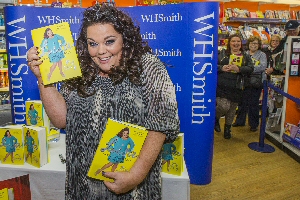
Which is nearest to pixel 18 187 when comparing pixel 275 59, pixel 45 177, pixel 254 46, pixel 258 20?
pixel 45 177

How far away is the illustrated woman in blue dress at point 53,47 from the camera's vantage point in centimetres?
129

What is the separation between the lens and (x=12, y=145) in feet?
6.66

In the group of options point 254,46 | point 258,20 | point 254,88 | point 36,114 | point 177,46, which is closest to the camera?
point 36,114

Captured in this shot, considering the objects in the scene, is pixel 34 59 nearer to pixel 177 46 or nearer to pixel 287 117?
pixel 177 46

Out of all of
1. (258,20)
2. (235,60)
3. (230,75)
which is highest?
(258,20)

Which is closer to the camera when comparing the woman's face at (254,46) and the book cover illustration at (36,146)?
the book cover illustration at (36,146)

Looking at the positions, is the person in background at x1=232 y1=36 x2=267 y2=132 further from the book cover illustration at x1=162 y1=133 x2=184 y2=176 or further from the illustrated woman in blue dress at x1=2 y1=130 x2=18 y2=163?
the illustrated woman in blue dress at x1=2 y1=130 x2=18 y2=163

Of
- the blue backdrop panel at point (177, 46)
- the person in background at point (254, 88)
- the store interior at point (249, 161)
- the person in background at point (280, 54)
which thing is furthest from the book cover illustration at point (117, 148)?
the person in background at point (280, 54)

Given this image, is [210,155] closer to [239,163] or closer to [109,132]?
[239,163]

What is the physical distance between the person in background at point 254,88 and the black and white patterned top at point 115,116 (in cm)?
397

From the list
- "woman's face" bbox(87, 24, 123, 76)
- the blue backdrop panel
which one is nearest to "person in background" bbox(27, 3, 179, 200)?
"woman's face" bbox(87, 24, 123, 76)

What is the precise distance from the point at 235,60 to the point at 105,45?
141 inches

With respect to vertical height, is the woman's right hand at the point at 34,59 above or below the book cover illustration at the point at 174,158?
above

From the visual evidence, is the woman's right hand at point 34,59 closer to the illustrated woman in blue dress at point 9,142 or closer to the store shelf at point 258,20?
the illustrated woman in blue dress at point 9,142
